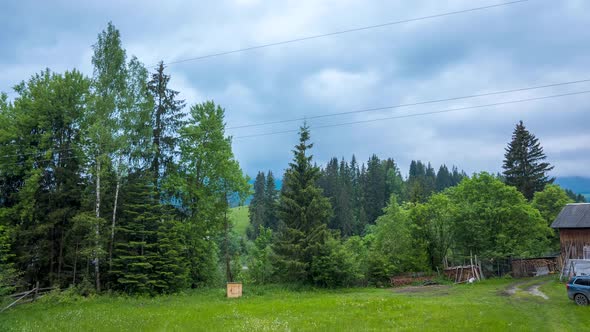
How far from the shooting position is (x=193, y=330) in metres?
18.4

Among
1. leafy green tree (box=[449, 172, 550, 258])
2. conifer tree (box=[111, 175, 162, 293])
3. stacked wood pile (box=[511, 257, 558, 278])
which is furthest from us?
leafy green tree (box=[449, 172, 550, 258])

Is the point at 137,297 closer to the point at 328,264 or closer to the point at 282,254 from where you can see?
the point at 282,254

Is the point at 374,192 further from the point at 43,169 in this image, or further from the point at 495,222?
the point at 43,169

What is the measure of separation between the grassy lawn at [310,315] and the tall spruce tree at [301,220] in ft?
24.5

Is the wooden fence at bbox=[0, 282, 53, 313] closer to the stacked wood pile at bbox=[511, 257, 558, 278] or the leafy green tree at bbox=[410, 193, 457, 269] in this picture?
the leafy green tree at bbox=[410, 193, 457, 269]

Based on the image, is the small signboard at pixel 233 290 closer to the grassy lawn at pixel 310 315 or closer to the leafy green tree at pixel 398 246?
the grassy lawn at pixel 310 315

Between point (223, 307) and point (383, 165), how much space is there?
112 meters

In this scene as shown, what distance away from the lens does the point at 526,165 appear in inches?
2753

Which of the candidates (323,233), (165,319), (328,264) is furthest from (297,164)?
(165,319)

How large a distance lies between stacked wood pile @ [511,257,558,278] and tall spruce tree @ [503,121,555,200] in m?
26.5

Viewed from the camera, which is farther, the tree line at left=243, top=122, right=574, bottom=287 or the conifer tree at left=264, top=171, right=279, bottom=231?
the conifer tree at left=264, top=171, right=279, bottom=231

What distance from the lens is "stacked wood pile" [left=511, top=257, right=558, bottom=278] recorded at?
44.4 meters

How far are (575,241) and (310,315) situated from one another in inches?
1317

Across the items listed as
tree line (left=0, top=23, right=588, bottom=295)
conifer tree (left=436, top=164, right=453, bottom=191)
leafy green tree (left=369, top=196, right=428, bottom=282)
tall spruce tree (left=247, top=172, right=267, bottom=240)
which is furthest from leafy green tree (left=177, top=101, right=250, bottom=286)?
conifer tree (left=436, top=164, right=453, bottom=191)
